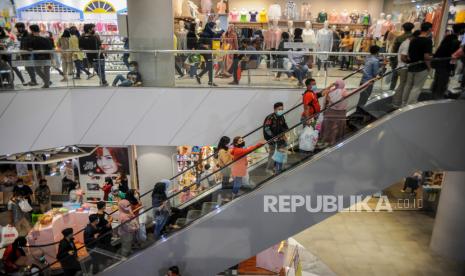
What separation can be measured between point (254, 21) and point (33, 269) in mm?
9635

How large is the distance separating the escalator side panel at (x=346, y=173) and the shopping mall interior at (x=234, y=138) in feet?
0.08

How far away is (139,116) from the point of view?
8438mm

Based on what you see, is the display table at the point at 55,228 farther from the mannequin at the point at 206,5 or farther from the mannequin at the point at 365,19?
the mannequin at the point at 365,19

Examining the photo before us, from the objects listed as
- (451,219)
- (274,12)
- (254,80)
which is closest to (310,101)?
(254,80)

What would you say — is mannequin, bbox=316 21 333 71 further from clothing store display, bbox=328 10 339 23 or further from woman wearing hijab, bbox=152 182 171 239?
woman wearing hijab, bbox=152 182 171 239

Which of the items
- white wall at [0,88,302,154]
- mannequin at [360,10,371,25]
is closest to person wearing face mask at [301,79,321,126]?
white wall at [0,88,302,154]

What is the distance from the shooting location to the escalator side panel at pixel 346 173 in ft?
→ 19.0

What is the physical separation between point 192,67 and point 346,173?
4.16 m

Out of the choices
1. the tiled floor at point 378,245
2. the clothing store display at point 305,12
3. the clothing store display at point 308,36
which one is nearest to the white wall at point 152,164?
the tiled floor at point 378,245

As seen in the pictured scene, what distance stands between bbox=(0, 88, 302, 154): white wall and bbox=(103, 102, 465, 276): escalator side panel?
2.65 metres

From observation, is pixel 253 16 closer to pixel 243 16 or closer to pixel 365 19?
pixel 243 16

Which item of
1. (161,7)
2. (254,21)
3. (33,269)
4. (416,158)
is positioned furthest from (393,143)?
(254,21)

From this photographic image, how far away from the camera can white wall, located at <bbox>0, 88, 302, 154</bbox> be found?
320 inches

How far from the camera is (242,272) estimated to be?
7477 mm
